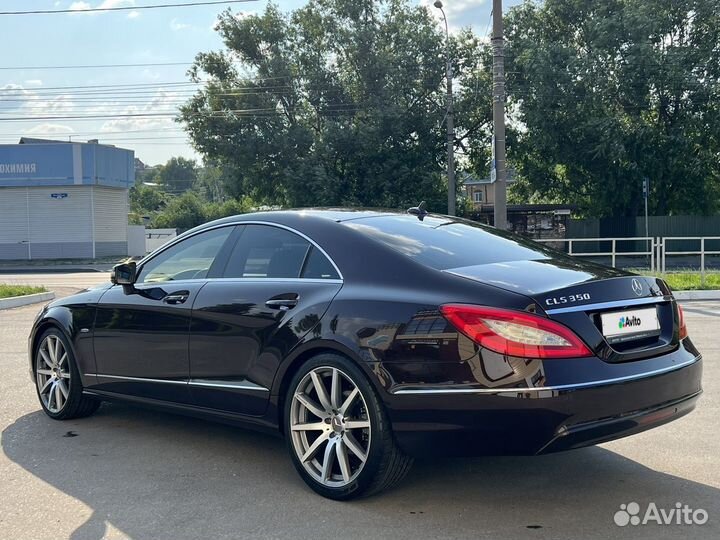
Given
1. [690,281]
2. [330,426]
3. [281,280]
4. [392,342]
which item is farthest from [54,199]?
[392,342]

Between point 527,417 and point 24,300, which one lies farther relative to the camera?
point 24,300

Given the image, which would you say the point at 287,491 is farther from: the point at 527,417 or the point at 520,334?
the point at 520,334

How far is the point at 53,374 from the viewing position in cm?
568

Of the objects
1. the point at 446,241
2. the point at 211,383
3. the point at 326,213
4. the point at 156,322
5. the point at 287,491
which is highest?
the point at 326,213

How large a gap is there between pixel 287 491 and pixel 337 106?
33044 millimetres

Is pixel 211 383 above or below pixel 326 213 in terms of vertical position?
below

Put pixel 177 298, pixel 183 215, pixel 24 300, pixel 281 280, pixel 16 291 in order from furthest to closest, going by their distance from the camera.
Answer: pixel 183 215 → pixel 16 291 → pixel 24 300 → pixel 177 298 → pixel 281 280

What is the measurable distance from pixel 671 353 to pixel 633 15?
96.7 feet

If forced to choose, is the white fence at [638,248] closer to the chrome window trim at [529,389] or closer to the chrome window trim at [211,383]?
the chrome window trim at [529,389]

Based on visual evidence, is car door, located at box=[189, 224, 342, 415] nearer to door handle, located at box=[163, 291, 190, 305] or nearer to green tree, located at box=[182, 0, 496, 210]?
door handle, located at box=[163, 291, 190, 305]

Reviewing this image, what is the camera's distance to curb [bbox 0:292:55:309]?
575 inches

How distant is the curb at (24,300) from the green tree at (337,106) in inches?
730

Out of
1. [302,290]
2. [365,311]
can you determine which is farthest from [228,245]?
[365,311]

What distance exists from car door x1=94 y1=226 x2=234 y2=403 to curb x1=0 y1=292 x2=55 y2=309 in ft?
34.6
